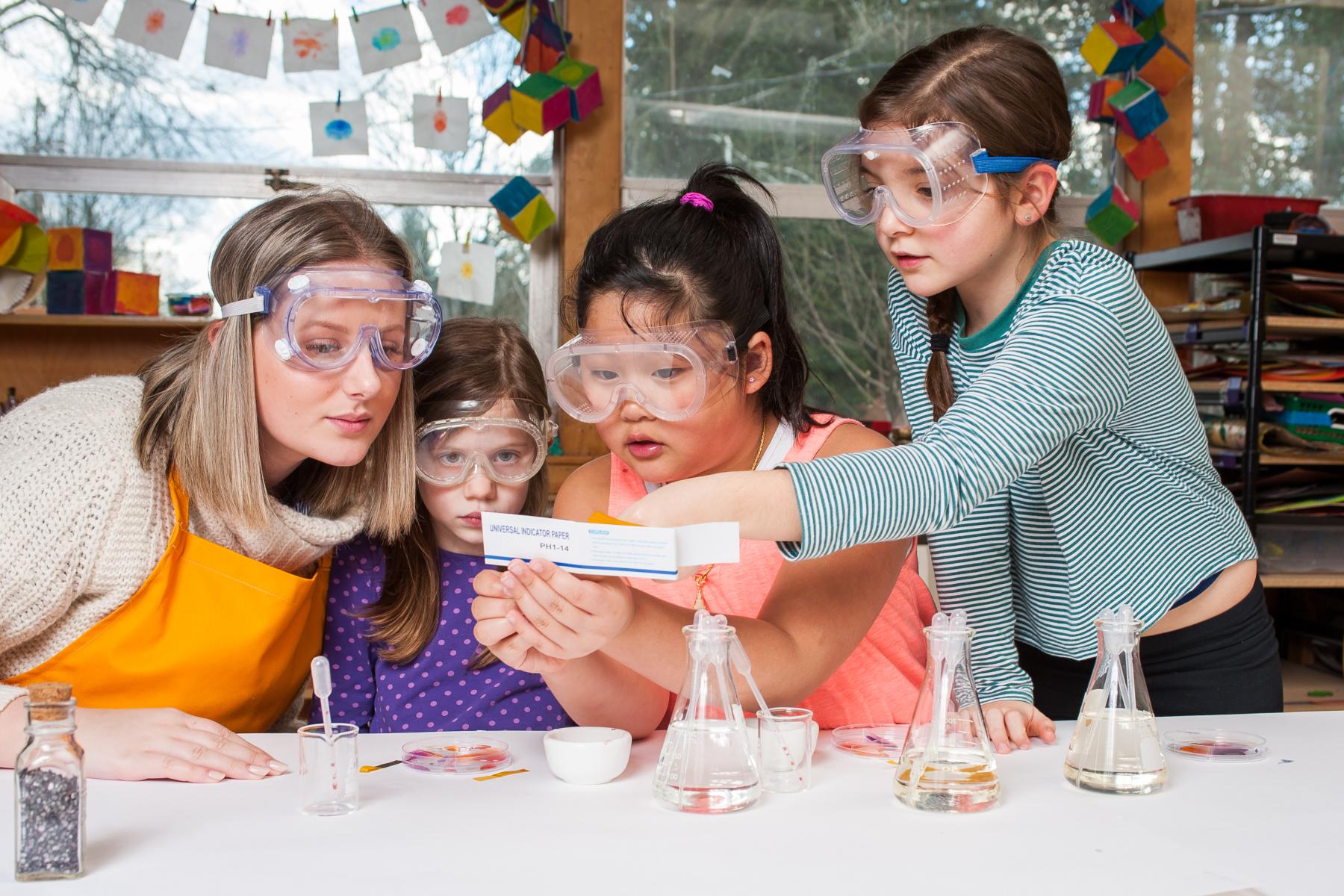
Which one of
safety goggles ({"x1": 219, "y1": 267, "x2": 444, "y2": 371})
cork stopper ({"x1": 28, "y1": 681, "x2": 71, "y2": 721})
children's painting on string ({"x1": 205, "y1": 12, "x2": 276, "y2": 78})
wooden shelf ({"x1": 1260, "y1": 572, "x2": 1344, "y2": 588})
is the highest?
children's painting on string ({"x1": 205, "y1": 12, "x2": 276, "y2": 78})

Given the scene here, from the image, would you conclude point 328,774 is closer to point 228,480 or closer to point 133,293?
point 228,480

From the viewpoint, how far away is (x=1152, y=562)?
148cm

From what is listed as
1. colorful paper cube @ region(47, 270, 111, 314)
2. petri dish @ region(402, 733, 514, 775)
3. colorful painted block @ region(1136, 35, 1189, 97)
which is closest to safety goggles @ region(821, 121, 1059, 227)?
petri dish @ region(402, 733, 514, 775)

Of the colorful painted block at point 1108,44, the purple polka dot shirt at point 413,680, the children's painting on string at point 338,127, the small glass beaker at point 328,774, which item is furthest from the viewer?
the colorful painted block at point 1108,44

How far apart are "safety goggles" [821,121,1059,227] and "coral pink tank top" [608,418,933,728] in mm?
335

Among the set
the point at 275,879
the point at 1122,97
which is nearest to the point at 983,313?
the point at 275,879

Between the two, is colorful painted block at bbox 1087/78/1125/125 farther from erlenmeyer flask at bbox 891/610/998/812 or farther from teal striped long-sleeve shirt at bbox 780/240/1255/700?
erlenmeyer flask at bbox 891/610/998/812

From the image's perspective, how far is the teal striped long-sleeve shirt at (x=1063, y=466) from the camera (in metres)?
1.20

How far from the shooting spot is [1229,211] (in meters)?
3.71

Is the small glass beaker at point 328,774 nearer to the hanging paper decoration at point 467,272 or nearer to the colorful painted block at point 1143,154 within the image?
the hanging paper decoration at point 467,272

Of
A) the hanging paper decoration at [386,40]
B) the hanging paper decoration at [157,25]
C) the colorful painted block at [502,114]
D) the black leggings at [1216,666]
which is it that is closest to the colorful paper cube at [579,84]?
the colorful painted block at [502,114]

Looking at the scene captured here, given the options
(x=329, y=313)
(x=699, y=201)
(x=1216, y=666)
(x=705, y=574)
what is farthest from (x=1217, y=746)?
(x=329, y=313)

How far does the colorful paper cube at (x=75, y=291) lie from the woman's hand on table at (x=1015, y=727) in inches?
122

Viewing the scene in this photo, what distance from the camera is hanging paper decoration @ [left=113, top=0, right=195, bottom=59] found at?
3.53m
